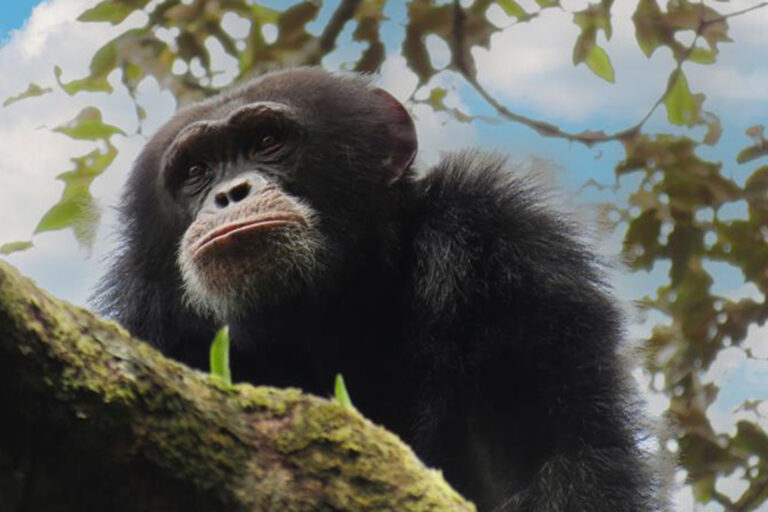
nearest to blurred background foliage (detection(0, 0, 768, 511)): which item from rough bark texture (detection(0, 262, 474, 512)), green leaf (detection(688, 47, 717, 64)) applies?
green leaf (detection(688, 47, 717, 64))

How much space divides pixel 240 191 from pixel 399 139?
2.35 feet

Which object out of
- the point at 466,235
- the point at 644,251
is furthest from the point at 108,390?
the point at 644,251

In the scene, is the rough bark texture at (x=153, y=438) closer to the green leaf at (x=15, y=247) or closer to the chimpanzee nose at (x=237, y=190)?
the chimpanzee nose at (x=237, y=190)

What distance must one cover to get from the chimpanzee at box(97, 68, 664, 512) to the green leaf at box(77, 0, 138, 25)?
1.08 meters

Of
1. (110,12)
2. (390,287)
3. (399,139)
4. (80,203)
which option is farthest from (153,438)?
(110,12)

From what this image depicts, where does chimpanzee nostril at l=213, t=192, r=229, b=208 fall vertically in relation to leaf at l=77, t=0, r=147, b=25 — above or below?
below

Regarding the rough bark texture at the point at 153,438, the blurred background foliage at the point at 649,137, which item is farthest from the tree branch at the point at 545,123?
the rough bark texture at the point at 153,438

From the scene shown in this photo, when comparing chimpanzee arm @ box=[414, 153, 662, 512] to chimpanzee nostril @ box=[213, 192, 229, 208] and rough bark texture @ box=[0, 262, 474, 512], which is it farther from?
rough bark texture @ box=[0, 262, 474, 512]

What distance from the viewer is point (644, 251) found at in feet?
17.4

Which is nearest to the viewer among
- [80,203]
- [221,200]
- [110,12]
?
[221,200]

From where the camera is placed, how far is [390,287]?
13.0 ft

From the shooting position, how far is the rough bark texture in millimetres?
1540

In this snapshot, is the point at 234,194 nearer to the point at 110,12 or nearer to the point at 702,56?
the point at 110,12

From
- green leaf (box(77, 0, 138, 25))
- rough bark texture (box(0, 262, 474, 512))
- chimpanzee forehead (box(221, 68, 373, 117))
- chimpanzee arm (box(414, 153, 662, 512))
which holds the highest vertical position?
green leaf (box(77, 0, 138, 25))
